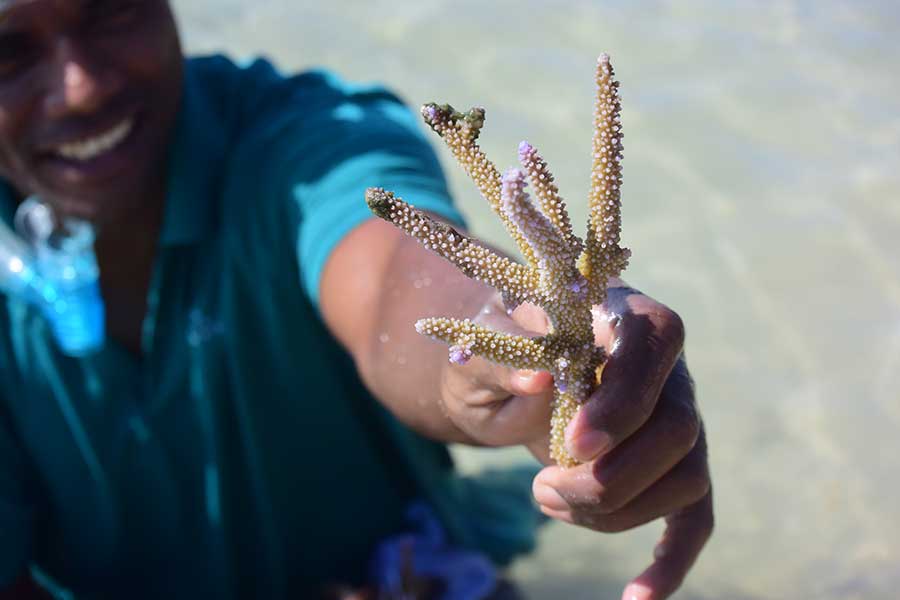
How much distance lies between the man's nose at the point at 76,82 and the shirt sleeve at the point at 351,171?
419 mm

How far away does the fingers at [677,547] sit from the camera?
1231 mm

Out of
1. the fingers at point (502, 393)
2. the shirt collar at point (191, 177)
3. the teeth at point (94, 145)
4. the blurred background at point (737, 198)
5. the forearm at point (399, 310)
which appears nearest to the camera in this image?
the fingers at point (502, 393)

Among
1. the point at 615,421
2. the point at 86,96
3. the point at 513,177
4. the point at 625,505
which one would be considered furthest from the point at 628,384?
the point at 86,96

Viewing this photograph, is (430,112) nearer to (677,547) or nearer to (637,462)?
(637,462)

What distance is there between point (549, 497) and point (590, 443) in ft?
0.39

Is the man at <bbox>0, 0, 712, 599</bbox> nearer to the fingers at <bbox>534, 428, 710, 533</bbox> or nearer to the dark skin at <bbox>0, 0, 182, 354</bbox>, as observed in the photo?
the dark skin at <bbox>0, 0, 182, 354</bbox>

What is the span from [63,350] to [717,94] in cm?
278

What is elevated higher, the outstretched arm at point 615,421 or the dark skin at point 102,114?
the outstretched arm at point 615,421

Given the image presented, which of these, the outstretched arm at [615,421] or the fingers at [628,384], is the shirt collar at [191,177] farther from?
the fingers at [628,384]

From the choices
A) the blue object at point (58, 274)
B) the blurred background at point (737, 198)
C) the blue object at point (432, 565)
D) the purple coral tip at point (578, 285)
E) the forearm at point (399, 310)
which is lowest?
the blue object at point (58, 274)

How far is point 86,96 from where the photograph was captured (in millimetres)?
2080

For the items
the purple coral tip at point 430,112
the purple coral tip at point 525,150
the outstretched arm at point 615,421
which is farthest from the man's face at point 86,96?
the purple coral tip at point 525,150

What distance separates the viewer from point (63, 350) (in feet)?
7.72

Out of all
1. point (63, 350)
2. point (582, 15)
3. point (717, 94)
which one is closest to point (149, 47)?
point (63, 350)
